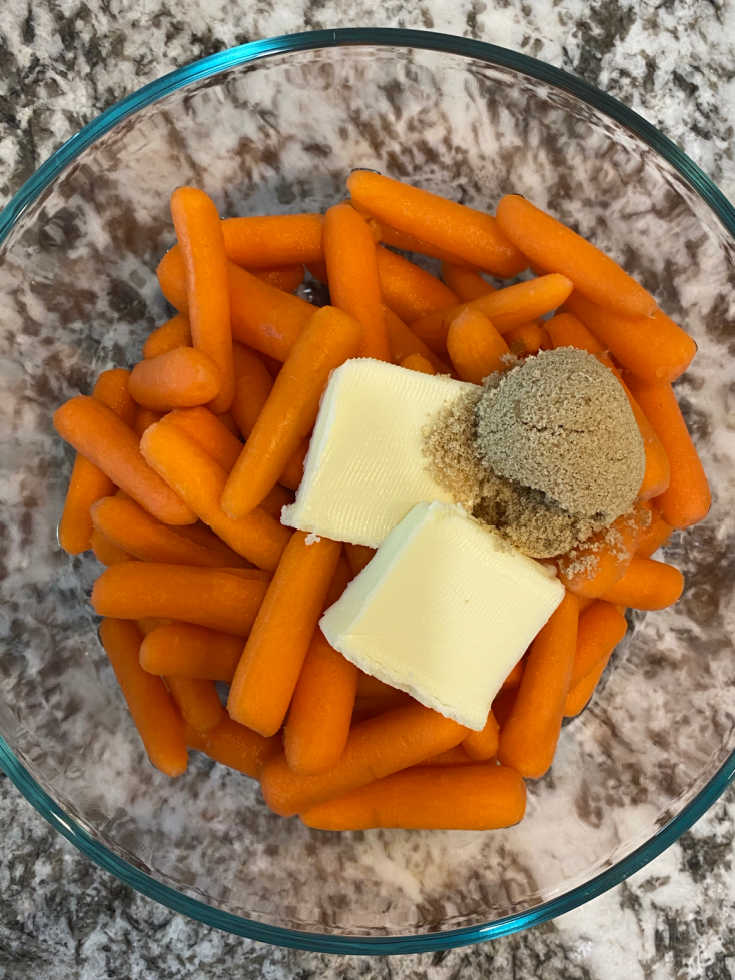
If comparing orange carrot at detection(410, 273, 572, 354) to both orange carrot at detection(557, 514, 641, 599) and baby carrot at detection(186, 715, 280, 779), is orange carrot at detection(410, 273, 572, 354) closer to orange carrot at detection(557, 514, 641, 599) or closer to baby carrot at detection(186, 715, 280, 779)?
orange carrot at detection(557, 514, 641, 599)

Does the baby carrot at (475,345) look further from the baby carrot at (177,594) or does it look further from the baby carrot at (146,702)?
the baby carrot at (146,702)

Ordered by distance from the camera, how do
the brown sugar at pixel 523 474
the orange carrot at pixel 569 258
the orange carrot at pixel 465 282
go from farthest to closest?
1. the orange carrot at pixel 465 282
2. the orange carrot at pixel 569 258
3. the brown sugar at pixel 523 474

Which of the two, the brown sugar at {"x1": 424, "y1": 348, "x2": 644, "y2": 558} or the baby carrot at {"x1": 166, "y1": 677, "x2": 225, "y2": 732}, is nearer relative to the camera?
the brown sugar at {"x1": 424, "y1": 348, "x2": 644, "y2": 558}

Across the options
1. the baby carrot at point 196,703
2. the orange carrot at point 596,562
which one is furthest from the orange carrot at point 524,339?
the baby carrot at point 196,703

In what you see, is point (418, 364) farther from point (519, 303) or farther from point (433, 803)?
point (433, 803)

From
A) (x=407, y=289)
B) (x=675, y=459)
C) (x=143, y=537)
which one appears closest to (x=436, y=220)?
(x=407, y=289)

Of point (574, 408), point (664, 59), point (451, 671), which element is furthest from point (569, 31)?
point (451, 671)

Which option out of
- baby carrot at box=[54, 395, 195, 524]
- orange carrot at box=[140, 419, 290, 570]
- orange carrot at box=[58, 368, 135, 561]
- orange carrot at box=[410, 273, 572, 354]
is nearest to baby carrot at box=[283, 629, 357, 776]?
orange carrot at box=[140, 419, 290, 570]

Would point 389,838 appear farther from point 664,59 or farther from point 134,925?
point 664,59
